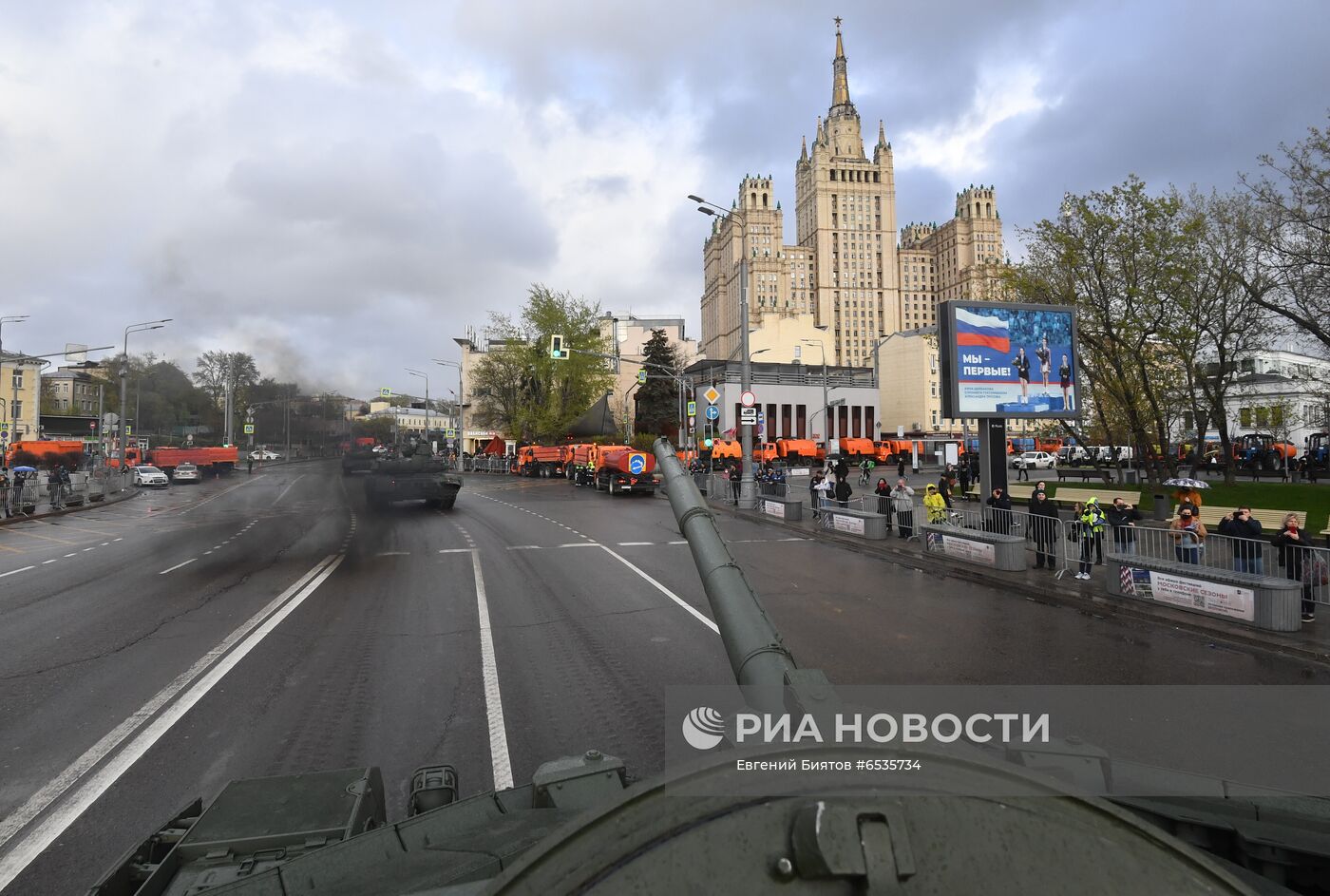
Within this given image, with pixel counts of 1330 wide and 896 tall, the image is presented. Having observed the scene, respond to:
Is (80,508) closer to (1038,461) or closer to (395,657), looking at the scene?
(395,657)

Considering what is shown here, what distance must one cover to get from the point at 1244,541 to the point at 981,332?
7.57 metres

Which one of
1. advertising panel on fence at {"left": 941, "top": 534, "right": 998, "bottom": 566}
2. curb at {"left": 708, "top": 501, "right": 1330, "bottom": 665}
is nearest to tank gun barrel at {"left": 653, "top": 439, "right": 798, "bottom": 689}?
curb at {"left": 708, "top": 501, "right": 1330, "bottom": 665}

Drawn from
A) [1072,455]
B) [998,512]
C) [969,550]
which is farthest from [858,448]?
[969,550]

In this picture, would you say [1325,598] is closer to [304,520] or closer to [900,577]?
[900,577]

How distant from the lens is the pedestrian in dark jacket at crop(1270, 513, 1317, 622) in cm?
905

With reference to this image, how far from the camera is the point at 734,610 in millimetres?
2248

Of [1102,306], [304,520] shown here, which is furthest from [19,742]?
[1102,306]

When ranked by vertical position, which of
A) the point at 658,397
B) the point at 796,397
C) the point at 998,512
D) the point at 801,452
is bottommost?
the point at 998,512

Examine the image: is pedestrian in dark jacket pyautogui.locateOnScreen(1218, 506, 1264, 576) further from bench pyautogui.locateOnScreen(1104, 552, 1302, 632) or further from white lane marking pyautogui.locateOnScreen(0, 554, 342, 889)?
white lane marking pyautogui.locateOnScreen(0, 554, 342, 889)

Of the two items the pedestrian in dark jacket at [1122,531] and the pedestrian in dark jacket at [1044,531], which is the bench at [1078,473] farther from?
the pedestrian in dark jacket at [1122,531]

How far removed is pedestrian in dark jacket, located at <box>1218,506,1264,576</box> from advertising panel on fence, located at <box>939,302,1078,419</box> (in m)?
5.80

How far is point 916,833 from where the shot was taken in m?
0.99

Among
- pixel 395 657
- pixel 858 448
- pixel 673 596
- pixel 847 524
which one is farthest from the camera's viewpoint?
pixel 858 448

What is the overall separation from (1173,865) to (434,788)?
2.43 meters
